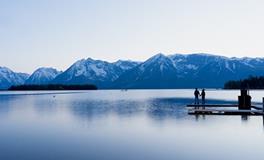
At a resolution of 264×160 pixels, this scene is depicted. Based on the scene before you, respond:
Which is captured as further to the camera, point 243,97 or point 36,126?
point 243,97

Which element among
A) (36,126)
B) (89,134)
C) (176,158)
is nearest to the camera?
(176,158)

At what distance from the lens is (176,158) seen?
61.8 ft

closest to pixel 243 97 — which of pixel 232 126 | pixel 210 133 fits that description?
pixel 232 126

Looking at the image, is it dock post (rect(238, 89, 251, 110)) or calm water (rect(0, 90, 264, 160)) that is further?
dock post (rect(238, 89, 251, 110))

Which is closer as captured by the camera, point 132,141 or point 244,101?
point 132,141

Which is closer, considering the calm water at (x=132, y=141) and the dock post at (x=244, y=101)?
the calm water at (x=132, y=141)

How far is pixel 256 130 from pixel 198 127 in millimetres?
4986

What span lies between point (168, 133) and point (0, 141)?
12.7 m

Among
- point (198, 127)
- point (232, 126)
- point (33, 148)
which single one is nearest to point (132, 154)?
point (33, 148)

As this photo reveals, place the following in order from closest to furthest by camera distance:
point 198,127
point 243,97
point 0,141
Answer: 1. point 0,141
2. point 198,127
3. point 243,97

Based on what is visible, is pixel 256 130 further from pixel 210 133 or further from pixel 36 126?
pixel 36 126

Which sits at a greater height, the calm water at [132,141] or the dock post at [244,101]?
the dock post at [244,101]

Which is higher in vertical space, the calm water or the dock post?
the dock post

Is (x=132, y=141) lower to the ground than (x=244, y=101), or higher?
lower
